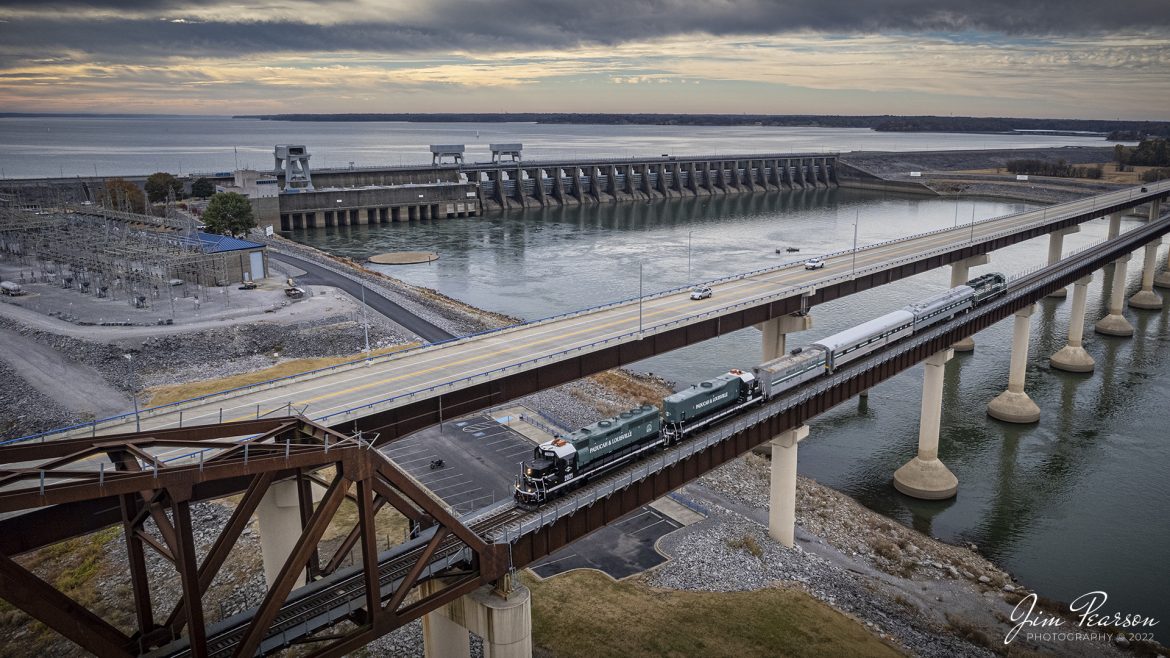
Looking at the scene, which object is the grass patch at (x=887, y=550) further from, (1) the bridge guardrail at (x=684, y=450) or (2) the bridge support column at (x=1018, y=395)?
(2) the bridge support column at (x=1018, y=395)

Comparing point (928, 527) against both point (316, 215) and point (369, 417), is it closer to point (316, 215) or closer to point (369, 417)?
point (369, 417)

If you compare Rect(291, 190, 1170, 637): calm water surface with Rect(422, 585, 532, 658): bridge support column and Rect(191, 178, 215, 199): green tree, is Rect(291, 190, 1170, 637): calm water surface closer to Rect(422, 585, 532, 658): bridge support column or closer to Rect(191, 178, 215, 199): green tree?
Rect(422, 585, 532, 658): bridge support column

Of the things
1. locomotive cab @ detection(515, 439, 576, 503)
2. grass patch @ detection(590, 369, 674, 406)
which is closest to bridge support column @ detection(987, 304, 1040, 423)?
grass patch @ detection(590, 369, 674, 406)

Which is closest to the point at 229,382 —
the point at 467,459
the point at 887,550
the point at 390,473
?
the point at 467,459

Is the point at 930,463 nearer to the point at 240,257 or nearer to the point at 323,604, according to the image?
the point at 323,604

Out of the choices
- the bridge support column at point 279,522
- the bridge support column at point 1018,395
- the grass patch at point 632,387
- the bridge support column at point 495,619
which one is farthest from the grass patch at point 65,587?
the bridge support column at point 1018,395

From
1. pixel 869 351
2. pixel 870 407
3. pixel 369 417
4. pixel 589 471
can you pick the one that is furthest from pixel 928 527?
pixel 369 417
